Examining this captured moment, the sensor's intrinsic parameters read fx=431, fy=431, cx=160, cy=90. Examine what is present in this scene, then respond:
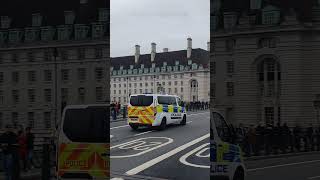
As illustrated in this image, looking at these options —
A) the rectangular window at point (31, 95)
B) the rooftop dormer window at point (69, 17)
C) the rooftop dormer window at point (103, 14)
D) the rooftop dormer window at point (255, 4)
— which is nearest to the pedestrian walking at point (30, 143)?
the rectangular window at point (31, 95)

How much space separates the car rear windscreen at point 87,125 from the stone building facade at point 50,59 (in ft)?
0.23

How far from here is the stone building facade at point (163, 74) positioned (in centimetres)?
265

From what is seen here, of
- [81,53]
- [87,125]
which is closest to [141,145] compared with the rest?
[87,125]

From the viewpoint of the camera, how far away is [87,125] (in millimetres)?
2797

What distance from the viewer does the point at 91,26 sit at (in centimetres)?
283

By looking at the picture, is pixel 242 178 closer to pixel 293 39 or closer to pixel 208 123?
pixel 208 123

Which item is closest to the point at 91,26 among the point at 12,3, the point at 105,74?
the point at 105,74

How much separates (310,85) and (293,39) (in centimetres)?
30

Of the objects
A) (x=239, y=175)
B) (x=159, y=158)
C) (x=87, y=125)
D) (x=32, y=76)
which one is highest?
(x=32, y=76)

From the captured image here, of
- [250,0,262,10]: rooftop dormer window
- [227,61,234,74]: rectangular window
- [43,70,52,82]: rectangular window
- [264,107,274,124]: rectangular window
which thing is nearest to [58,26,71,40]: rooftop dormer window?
[43,70,52,82]: rectangular window

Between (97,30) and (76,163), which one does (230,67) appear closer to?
(97,30)

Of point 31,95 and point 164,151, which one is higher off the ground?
point 31,95

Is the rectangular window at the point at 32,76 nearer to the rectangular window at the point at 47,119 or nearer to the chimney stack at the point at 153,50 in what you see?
the rectangular window at the point at 47,119

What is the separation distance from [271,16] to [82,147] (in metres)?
1.43
